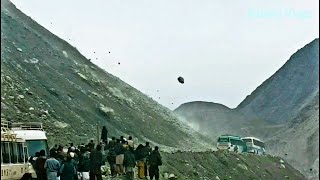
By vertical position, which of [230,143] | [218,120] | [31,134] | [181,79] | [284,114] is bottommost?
[31,134]

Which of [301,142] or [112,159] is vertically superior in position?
[301,142]

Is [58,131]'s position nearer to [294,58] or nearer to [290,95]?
[290,95]

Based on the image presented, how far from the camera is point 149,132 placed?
47906 mm

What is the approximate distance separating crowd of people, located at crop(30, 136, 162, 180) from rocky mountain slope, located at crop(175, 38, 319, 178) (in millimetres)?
48973

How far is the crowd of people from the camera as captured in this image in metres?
15.6

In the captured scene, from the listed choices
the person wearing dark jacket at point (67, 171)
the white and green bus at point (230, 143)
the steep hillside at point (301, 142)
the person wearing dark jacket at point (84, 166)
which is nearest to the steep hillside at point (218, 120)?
the steep hillside at point (301, 142)

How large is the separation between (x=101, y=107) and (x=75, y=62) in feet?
28.4

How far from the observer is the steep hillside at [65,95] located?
3441 cm

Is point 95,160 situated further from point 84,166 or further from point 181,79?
point 181,79

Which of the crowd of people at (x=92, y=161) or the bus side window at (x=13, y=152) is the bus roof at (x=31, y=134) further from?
the bus side window at (x=13, y=152)

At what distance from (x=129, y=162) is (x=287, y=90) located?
8531 centimetres

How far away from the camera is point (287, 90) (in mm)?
Answer: 102562

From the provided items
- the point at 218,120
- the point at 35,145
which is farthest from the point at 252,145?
the point at 35,145

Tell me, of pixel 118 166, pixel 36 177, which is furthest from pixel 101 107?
pixel 36 177
